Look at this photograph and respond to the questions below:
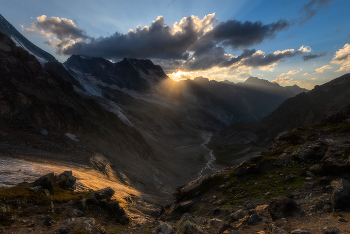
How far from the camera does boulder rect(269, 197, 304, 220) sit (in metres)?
7.45

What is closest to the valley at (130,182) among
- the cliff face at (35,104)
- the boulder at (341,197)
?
the boulder at (341,197)

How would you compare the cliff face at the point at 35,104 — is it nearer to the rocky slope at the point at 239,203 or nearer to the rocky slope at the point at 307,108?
the rocky slope at the point at 239,203

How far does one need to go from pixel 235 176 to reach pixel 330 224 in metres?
9.54

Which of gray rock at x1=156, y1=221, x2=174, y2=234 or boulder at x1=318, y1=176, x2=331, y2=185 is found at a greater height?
boulder at x1=318, y1=176, x2=331, y2=185

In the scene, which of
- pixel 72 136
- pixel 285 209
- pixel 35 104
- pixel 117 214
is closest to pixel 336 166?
pixel 285 209

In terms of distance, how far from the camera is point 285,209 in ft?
24.8

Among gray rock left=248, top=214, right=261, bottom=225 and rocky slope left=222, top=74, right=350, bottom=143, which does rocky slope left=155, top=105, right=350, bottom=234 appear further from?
rocky slope left=222, top=74, right=350, bottom=143

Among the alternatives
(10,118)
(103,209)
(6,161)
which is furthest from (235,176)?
(10,118)

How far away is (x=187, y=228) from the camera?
728 cm

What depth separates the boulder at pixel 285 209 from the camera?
7445 millimetres

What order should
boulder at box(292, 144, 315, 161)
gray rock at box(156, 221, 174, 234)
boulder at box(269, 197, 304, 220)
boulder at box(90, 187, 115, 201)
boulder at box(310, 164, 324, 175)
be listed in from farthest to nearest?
boulder at box(90, 187, 115, 201)
boulder at box(292, 144, 315, 161)
boulder at box(310, 164, 324, 175)
gray rock at box(156, 221, 174, 234)
boulder at box(269, 197, 304, 220)

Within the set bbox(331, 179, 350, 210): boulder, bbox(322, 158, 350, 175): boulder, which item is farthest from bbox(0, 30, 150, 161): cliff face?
bbox(322, 158, 350, 175): boulder

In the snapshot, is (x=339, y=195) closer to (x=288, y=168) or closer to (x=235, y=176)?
(x=288, y=168)

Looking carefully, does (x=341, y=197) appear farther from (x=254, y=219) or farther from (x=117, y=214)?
(x=117, y=214)
